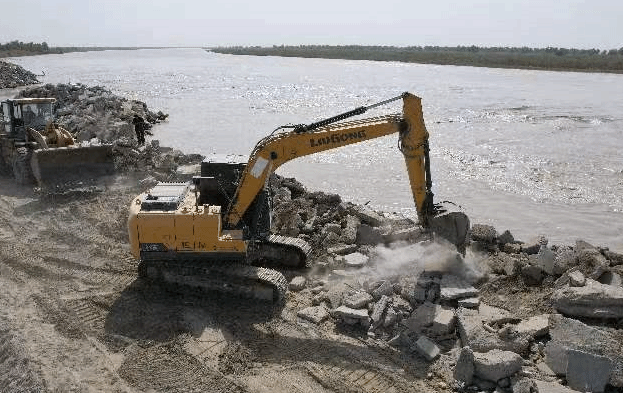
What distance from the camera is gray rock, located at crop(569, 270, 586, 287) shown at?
8.21 metres

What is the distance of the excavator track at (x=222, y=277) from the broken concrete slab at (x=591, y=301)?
4.20 meters

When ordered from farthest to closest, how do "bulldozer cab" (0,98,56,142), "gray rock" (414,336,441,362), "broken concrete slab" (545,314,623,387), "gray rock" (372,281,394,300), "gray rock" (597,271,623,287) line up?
1. "bulldozer cab" (0,98,56,142)
2. "gray rock" (372,281,394,300)
3. "gray rock" (597,271,623,287)
4. "gray rock" (414,336,441,362)
5. "broken concrete slab" (545,314,623,387)

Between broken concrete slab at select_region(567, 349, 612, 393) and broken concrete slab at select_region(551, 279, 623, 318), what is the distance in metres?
1.49

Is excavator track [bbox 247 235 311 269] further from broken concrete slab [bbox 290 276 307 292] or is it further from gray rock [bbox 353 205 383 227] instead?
gray rock [bbox 353 205 383 227]

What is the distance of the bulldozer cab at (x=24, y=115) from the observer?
16.7m

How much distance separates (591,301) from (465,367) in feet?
7.83

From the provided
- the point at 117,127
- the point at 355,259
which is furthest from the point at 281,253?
the point at 117,127

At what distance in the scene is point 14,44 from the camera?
14962 cm

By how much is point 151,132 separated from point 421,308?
2271 centimetres

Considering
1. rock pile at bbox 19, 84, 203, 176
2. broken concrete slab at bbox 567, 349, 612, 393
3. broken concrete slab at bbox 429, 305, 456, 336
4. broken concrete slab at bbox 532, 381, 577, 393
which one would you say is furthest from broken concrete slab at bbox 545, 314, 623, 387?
rock pile at bbox 19, 84, 203, 176

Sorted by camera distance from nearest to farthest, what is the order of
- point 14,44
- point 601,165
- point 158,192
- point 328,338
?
1. point 328,338
2. point 158,192
3. point 601,165
4. point 14,44

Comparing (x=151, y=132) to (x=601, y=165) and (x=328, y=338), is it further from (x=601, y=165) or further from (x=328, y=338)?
(x=328, y=338)

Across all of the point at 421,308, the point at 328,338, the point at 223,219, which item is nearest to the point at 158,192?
the point at 223,219

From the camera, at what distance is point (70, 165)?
1578cm
